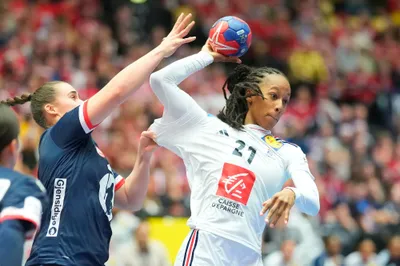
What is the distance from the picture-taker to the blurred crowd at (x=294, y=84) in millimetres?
12102

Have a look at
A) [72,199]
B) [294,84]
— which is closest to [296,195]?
[72,199]

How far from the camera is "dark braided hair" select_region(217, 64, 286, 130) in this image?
5691 millimetres

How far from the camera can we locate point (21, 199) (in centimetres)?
410

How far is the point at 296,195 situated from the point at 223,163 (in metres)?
0.60

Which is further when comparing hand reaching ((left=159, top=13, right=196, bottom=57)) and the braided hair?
hand reaching ((left=159, top=13, right=196, bottom=57))

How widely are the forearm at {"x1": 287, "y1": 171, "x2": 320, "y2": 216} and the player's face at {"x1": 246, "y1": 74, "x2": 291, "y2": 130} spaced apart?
502 mm

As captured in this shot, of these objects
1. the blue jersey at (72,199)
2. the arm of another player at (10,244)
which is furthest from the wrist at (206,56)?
the arm of another player at (10,244)

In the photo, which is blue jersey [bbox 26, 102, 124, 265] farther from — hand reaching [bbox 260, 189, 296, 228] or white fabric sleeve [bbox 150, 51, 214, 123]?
hand reaching [bbox 260, 189, 296, 228]

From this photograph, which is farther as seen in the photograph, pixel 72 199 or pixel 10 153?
pixel 72 199

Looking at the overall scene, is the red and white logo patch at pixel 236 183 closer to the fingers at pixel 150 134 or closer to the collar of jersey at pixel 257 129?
the collar of jersey at pixel 257 129

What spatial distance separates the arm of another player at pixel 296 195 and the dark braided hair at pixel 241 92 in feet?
1.49

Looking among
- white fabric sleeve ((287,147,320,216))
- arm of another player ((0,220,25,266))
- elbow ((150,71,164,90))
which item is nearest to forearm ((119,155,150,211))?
elbow ((150,71,164,90))

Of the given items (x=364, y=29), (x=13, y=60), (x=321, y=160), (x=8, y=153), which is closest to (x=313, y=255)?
(x=321, y=160)

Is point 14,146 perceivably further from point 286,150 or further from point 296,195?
point 286,150
